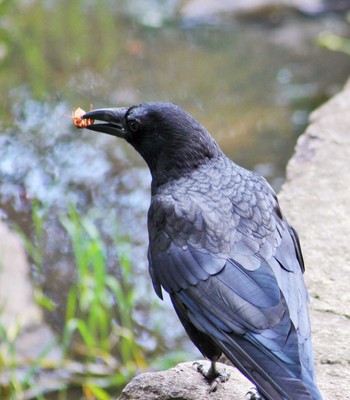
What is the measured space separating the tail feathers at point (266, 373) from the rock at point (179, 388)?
397 mm

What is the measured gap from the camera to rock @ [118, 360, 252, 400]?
3.35 m

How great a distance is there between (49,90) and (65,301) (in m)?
2.64

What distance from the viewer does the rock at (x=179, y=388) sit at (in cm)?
335

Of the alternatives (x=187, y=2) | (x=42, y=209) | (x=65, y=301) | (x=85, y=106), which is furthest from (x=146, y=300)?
(x=187, y=2)

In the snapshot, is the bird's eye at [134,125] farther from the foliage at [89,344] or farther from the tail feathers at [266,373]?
the foliage at [89,344]

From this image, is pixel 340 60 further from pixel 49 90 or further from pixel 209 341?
pixel 209 341

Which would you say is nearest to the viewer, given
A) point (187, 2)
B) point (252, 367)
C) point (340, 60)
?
point (252, 367)

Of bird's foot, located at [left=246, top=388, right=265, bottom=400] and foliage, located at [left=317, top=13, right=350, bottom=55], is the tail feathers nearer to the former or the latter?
bird's foot, located at [left=246, top=388, right=265, bottom=400]

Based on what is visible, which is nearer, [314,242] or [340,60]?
[314,242]

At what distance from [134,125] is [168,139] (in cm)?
16

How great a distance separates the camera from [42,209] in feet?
20.9

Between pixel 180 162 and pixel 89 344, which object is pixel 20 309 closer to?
pixel 89 344

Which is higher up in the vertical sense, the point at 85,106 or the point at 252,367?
the point at 85,106

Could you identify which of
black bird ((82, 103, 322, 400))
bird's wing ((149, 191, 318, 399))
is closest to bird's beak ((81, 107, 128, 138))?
black bird ((82, 103, 322, 400))
